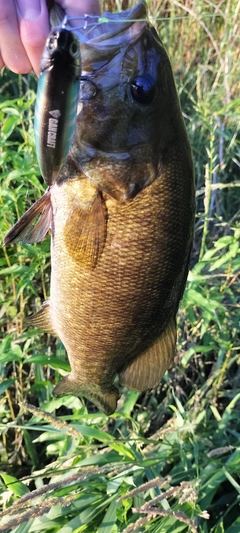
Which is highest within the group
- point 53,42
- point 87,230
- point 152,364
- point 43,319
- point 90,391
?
point 53,42

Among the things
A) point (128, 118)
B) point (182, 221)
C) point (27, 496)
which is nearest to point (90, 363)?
point (27, 496)

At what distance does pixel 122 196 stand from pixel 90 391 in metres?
0.76

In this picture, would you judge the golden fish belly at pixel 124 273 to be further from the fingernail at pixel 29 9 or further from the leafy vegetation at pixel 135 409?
the fingernail at pixel 29 9

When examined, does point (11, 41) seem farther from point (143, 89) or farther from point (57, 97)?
point (57, 97)

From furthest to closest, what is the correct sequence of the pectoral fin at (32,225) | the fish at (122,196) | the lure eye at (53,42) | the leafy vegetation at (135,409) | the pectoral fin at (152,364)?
the leafy vegetation at (135,409) < the pectoral fin at (152,364) < the pectoral fin at (32,225) < the fish at (122,196) < the lure eye at (53,42)

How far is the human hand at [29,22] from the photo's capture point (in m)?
1.31

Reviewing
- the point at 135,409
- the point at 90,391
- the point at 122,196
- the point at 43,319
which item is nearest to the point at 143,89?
the point at 122,196

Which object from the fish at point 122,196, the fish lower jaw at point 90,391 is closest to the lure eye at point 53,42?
the fish at point 122,196

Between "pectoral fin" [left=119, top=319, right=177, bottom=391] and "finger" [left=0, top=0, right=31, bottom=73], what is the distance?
0.91 m

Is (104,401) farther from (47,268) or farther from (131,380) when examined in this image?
(47,268)

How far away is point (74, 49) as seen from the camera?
33.4 inches

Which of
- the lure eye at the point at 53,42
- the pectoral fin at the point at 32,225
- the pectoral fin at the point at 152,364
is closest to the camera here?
the lure eye at the point at 53,42

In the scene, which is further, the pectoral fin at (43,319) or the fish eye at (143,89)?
the pectoral fin at (43,319)

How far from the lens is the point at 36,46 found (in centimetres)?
133
